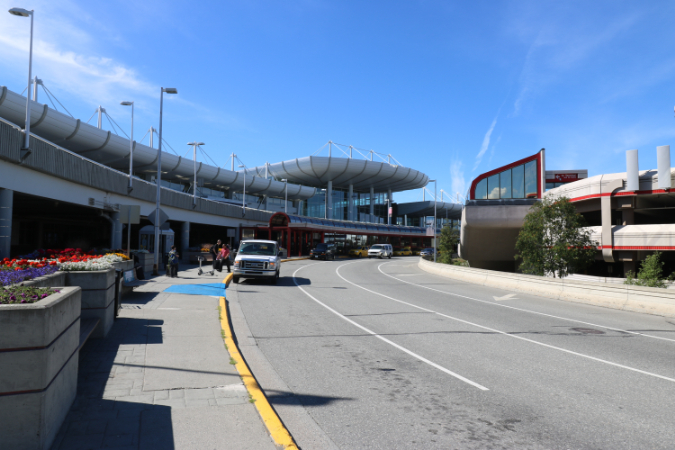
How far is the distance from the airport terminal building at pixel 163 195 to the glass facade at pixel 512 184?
13.3 m

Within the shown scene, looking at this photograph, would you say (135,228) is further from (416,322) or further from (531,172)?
(416,322)

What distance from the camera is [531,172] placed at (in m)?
33.7

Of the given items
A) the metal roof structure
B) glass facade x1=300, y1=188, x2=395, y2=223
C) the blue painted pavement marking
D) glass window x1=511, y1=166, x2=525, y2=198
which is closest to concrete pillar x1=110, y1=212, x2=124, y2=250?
the blue painted pavement marking

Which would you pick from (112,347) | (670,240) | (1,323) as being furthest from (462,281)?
(1,323)

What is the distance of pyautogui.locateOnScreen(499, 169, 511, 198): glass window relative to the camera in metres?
34.9

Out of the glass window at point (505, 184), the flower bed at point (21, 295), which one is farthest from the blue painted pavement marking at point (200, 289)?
the glass window at point (505, 184)

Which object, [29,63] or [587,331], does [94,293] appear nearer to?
[587,331]

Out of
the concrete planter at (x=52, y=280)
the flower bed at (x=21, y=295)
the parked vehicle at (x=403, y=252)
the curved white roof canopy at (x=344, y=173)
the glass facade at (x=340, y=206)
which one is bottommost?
the parked vehicle at (x=403, y=252)

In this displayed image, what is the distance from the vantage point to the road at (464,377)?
14.3ft

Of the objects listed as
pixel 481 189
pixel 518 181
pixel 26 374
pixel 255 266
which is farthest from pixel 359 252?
pixel 26 374

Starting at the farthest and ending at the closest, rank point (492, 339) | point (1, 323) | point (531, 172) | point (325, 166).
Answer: point (325, 166) → point (531, 172) → point (492, 339) → point (1, 323)

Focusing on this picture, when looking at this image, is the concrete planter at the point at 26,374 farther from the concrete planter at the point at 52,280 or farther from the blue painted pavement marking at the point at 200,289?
the blue painted pavement marking at the point at 200,289

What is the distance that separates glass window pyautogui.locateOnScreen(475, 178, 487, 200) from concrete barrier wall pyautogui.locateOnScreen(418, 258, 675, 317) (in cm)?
1479

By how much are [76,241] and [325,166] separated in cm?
4418
